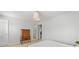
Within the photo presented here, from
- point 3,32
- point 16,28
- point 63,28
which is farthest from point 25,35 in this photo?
point 63,28

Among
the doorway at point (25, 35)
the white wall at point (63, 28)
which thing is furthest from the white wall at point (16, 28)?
the white wall at point (63, 28)

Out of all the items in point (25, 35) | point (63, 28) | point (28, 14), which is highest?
point (28, 14)

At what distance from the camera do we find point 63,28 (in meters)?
1.50

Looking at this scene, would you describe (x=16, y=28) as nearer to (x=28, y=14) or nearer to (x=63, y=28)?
(x=28, y=14)

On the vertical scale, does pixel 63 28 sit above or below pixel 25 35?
above

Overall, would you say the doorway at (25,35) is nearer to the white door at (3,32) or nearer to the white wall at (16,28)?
the white wall at (16,28)

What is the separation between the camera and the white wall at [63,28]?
143 centimetres

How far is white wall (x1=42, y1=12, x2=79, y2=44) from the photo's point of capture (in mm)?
1427

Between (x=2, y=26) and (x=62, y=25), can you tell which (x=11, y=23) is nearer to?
(x=2, y=26)

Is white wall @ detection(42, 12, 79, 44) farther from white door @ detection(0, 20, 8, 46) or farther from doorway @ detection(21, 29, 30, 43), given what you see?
white door @ detection(0, 20, 8, 46)
